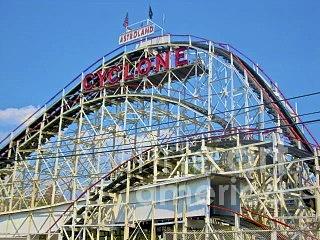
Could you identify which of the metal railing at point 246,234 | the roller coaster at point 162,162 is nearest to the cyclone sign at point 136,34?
the roller coaster at point 162,162

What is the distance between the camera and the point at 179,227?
18.2 meters

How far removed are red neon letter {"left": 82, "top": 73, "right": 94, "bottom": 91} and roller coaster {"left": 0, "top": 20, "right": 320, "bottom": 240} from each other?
0.07 meters

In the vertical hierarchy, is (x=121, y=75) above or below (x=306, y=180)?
above

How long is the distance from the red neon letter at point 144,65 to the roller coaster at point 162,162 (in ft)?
0.19

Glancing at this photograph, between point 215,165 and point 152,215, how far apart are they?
3.31 metres

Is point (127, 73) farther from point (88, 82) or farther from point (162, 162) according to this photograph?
point (162, 162)

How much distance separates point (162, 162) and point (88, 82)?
1250 cm

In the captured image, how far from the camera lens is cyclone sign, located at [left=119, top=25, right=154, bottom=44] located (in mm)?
28922

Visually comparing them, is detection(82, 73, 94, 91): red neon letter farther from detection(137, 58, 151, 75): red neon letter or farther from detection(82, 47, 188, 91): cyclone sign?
detection(137, 58, 151, 75): red neon letter

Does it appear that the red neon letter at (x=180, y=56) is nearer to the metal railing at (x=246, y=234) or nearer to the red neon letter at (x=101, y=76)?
the red neon letter at (x=101, y=76)

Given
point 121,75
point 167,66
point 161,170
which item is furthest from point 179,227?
point 121,75

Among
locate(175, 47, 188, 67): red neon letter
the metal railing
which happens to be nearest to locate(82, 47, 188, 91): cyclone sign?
locate(175, 47, 188, 67): red neon letter

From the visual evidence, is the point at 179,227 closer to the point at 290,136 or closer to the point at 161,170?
the point at 161,170

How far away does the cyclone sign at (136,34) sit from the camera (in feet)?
94.9
